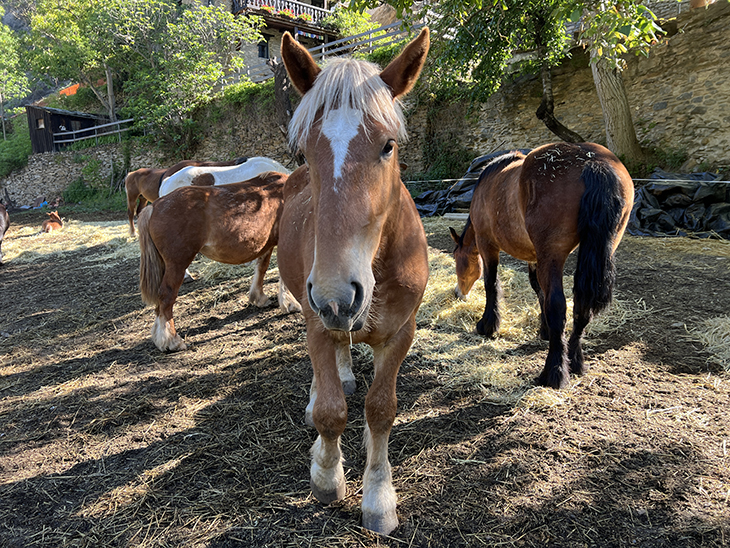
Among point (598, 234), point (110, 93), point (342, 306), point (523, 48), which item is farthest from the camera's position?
point (110, 93)

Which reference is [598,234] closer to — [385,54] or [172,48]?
[385,54]

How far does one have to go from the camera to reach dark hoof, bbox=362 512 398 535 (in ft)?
5.86

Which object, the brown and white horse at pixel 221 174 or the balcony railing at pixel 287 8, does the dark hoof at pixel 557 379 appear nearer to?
the brown and white horse at pixel 221 174

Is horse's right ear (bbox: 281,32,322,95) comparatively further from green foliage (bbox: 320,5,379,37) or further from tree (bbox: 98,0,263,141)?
green foliage (bbox: 320,5,379,37)

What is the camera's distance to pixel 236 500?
201 cm

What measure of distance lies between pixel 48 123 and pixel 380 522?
33.7 m

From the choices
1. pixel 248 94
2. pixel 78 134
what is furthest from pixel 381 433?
pixel 78 134

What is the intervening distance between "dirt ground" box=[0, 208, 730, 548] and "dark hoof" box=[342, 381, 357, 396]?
0.27 ft

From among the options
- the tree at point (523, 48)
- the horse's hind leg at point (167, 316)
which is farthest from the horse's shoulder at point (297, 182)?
the tree at point (523, 48)

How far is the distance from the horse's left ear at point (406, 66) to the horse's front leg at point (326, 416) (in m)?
1.12

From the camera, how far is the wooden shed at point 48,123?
25.9 metres

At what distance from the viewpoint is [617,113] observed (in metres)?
8.34

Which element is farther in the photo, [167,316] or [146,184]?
[146,184]

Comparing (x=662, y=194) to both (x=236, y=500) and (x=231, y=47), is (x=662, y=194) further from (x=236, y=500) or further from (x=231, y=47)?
(x=231, y=47)
